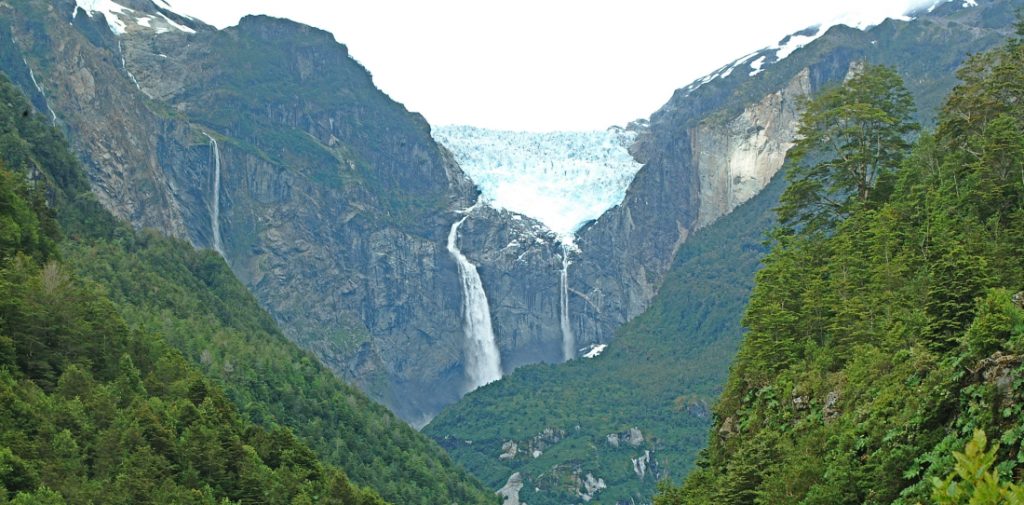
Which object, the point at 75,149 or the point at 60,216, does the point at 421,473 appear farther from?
the point at 75,149

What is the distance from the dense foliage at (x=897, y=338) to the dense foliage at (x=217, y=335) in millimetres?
38022

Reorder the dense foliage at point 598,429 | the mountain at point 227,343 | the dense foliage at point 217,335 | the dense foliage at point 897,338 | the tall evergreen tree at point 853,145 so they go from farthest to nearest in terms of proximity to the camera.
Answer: the dense foliage at point 598,429 → the mountain at point 227,343 → the dense foliage at point 217,335 → the tall evergreen tree at point 853,145 → the dense foliage at point 897,338

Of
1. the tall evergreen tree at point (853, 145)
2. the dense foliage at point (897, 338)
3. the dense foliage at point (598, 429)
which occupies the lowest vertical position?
the dense foliage at point (598, 429)

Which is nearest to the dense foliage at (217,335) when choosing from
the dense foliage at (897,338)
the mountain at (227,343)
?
the mountain at (227,343)

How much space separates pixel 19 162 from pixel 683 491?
70.1 m

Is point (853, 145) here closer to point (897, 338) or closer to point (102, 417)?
point (897, 338)

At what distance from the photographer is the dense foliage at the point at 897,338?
3631 cm

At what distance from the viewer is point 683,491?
57.4 metres

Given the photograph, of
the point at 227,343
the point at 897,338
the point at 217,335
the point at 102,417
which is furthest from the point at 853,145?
the point at 217,335

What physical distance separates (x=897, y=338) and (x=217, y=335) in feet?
239

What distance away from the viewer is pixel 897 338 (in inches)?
1745

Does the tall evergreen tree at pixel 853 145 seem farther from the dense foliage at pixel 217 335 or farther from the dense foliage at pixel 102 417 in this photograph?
the dense foliage at pixel 217 335

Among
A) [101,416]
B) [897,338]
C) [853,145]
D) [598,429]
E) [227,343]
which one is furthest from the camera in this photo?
[598,429]

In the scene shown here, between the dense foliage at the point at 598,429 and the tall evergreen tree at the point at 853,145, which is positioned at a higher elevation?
the tall evergreen tree at the point at 853,145
